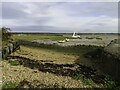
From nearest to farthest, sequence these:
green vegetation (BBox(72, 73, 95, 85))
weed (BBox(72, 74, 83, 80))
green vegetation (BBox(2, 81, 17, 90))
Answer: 1. green vegetation (BBox(2, 81, 17, 90))
2. green vegetation (BBox(72, 73, 95, 85))
3. weed (BBox(72, 74, 83, 80))

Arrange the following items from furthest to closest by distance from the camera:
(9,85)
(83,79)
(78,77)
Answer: (78,77) → (83,79) → (9,85)

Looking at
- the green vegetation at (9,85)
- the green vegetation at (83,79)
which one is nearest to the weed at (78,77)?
the green vegetation at (83,79)

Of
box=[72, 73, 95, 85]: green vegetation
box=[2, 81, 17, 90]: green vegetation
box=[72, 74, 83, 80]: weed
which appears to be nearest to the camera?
box=[2, 81, 17, 90]: green vegetation

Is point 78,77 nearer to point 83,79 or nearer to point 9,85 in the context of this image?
point 83,79

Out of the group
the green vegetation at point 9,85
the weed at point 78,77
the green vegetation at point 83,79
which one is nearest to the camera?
the green vegetation at point 9,85

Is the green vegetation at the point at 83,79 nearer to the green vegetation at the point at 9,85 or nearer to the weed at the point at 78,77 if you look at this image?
the weed at the point at 78,77

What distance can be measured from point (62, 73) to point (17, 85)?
542 cm

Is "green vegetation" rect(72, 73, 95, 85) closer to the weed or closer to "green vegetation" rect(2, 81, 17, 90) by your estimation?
the weed

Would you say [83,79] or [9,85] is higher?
[9,85]

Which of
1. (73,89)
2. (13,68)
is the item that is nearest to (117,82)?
(73,89)

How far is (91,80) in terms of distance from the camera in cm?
2155

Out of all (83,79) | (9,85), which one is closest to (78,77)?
(83,79)

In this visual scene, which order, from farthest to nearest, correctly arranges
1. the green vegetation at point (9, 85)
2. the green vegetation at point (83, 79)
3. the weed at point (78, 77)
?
the weed at point (78, 77)
the green vegetation at point (83, 79)
the green vegetation at point (9, 85)

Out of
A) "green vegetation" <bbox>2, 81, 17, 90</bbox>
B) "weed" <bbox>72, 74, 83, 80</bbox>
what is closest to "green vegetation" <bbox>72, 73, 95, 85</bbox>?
"weed" <bbox>72, 74, 83, 80</bbox>
